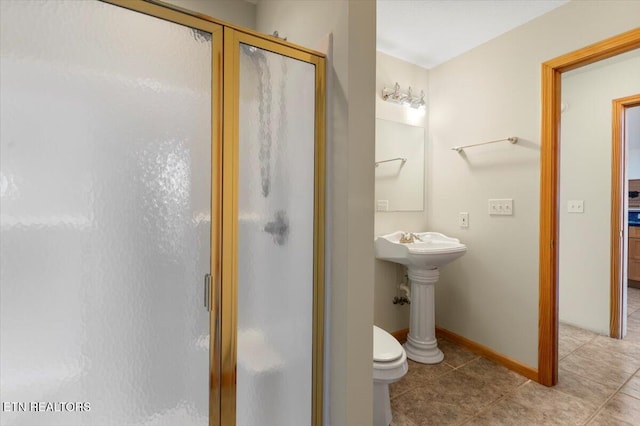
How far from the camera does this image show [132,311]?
936mm

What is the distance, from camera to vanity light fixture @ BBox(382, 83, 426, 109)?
2451 mm

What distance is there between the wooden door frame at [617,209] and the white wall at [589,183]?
0.04 metres

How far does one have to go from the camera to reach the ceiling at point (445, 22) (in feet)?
6.28

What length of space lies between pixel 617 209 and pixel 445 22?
218cm

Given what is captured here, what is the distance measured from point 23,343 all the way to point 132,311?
0.25m

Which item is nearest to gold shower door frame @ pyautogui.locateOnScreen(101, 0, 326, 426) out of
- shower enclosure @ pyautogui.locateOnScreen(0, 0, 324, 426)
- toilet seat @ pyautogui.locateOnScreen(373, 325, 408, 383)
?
shower enclosure @ pyautogui.locateOnScreen(0, 0, 324, 426)

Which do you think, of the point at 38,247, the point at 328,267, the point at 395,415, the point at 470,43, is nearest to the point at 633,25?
the point at 470,43

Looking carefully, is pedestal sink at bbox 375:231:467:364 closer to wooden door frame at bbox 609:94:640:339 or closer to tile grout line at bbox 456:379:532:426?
tile grout line at bbox 456:379:532:426

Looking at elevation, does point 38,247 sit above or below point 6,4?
below

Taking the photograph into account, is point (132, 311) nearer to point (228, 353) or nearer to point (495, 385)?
point (228, 353)

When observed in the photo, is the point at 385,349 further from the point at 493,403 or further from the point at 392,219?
the point at 392,219

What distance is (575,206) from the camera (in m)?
2.89

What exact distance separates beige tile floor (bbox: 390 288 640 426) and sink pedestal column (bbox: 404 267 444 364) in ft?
0.28

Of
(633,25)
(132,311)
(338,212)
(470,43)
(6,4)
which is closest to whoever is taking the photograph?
(6,4)
